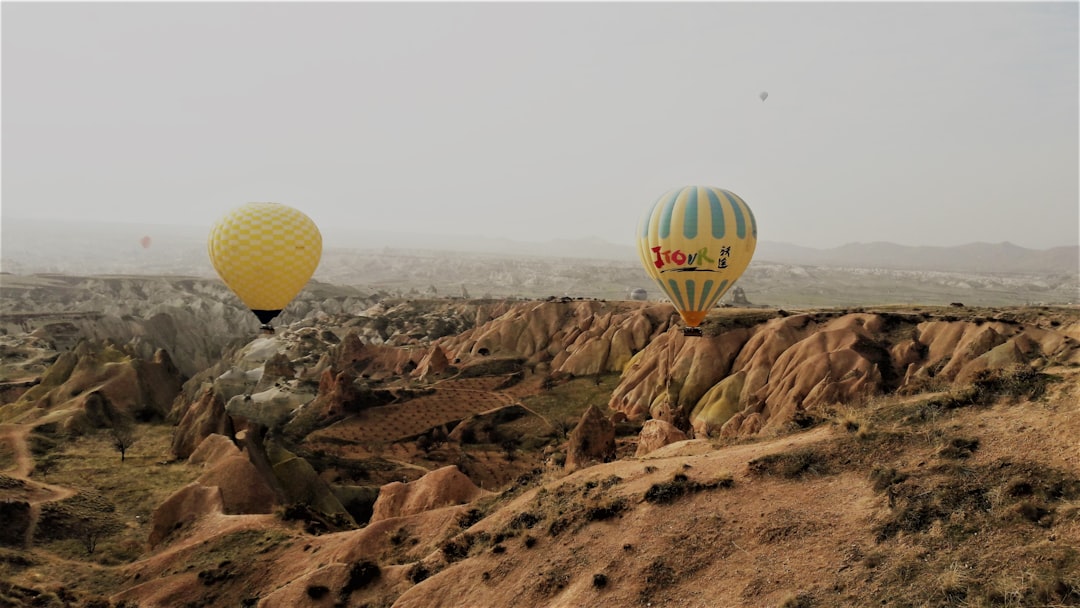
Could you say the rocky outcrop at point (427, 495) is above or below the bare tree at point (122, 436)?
above

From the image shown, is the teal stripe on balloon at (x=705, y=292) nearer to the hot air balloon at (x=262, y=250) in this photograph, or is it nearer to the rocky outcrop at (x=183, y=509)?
the hot air balloon at (x=262, y=250)

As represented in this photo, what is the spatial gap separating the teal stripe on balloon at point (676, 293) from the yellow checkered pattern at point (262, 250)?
24.1 meters

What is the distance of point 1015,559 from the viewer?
11.5 meters

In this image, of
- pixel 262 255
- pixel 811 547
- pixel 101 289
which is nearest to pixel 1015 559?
pixel 811 547

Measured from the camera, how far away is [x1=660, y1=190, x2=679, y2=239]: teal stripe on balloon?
3731cm

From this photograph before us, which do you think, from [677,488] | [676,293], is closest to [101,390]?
[676,293]

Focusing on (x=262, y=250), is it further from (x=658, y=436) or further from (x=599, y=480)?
(x=599, y=480)

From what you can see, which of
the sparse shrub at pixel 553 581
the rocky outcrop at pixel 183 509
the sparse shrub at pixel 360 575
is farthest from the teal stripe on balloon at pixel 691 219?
the rocky outcrop at pixel 183 509

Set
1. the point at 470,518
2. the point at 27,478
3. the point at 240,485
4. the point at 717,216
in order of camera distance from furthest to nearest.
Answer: the point at 717,216, the point at 27,478, the point at 240,485, the point at 470,518

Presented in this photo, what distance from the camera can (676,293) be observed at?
38.8 metres

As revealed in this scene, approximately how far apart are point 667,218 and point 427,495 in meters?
22.4

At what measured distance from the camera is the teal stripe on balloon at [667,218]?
3731cm

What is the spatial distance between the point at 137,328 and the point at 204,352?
11.3 m

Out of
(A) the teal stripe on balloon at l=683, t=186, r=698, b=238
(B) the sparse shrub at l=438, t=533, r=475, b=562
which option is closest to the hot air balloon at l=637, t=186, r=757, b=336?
(A) the teal stripe on balloon at l=683, t=186, r=698, b=238
